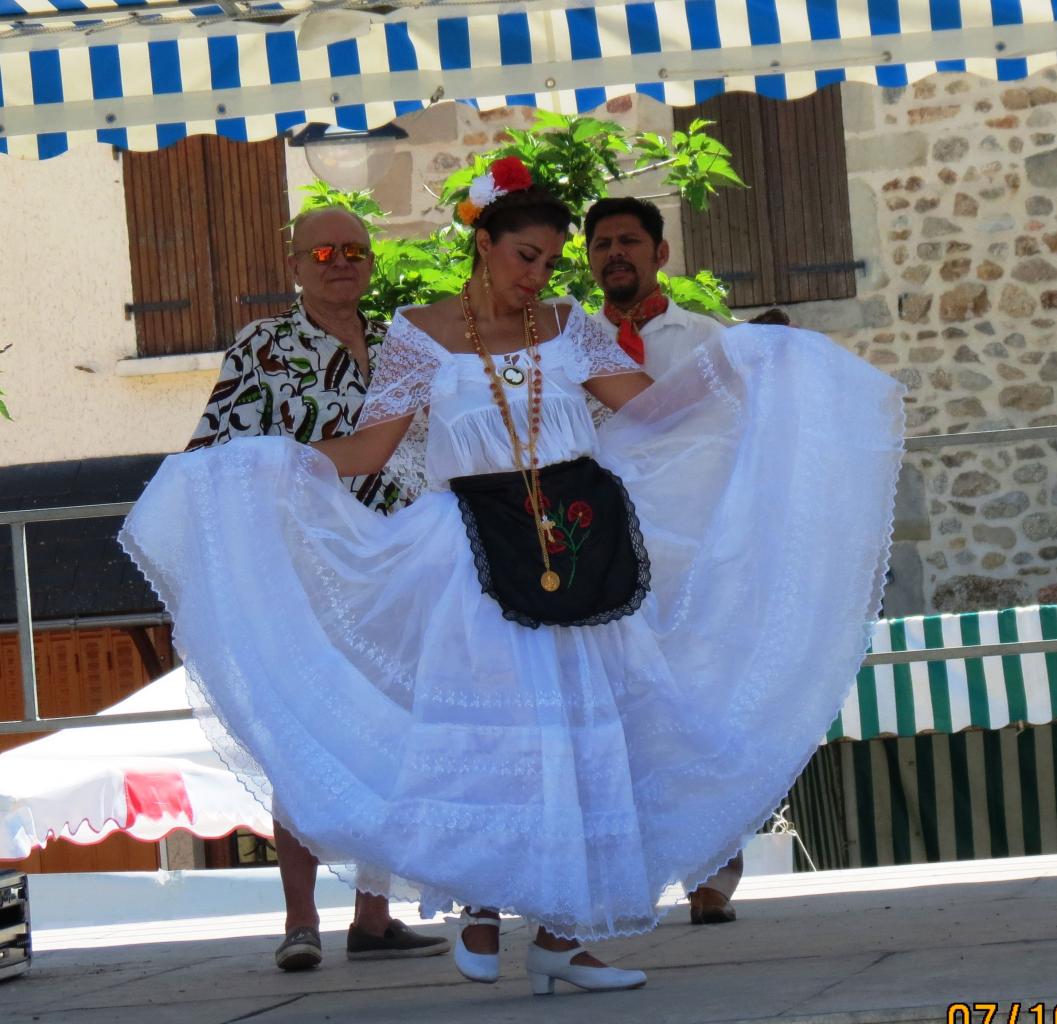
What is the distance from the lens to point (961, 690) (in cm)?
1131

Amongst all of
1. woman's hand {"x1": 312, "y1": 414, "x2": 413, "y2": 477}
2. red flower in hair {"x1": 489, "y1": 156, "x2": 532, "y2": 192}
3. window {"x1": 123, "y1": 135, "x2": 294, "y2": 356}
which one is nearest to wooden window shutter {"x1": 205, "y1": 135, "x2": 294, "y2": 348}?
window {"x1": 123, "y1": 135, "x2": 294, "y2": 356}

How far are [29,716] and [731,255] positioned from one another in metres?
8.66

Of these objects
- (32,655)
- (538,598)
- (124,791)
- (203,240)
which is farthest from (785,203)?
(538,598)

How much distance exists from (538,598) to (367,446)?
0.53m

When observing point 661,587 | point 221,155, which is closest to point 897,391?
point 661,587

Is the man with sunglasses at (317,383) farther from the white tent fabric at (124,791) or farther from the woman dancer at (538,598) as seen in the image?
the white tent fabric at (124,791)

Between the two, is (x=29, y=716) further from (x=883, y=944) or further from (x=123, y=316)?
(x=123, y=316)

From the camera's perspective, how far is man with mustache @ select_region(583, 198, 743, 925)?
190 inches

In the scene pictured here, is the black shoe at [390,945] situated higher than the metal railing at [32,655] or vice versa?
the metal railing at [32,655]

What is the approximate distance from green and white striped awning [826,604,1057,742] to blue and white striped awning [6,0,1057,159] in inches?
245

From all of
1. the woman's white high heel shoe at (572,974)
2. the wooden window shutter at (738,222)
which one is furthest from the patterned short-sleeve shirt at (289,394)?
the wooden window shutter at (738,222)

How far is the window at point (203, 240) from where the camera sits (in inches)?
553

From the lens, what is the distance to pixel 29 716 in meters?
5.50

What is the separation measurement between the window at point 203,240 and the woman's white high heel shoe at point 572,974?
1067 centimetres
